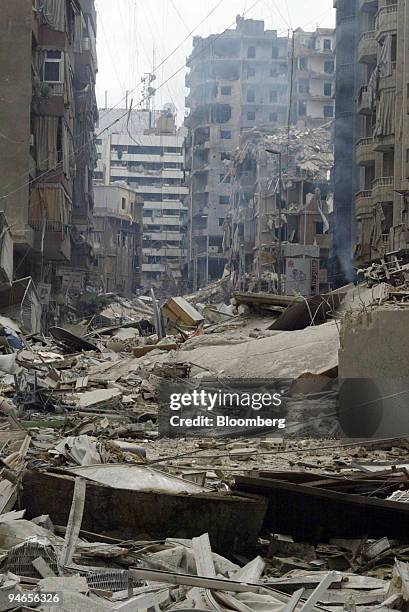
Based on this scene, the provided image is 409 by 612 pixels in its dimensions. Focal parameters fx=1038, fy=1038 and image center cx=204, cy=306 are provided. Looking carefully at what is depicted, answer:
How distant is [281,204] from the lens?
74438mm

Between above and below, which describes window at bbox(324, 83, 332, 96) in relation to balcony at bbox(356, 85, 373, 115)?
above

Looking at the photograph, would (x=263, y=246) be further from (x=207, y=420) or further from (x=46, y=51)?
(x=207, y=420)

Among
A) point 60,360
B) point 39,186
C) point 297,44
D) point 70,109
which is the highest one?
point 297,44

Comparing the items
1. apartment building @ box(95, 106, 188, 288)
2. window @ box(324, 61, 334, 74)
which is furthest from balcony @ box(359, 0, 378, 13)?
apartment building @ box(95, 106, 188, 288)

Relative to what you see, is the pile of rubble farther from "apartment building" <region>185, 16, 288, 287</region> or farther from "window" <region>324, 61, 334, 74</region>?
"window" <region>324, 61, 334, 74</region>

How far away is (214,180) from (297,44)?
19526mm

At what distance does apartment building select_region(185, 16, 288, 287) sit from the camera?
360ft

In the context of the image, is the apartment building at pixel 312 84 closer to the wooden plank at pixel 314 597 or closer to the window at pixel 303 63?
the window at pixel 303 63

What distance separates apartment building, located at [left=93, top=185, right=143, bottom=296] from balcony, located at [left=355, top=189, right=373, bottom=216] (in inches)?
1951

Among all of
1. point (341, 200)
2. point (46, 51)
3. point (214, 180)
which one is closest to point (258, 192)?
point (341, 200)

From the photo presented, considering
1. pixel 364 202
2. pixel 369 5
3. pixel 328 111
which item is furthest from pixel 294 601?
pixel 328 111

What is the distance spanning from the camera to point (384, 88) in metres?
43.2

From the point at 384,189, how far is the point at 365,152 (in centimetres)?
341

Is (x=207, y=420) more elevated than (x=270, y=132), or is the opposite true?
(x=270, y=132)
